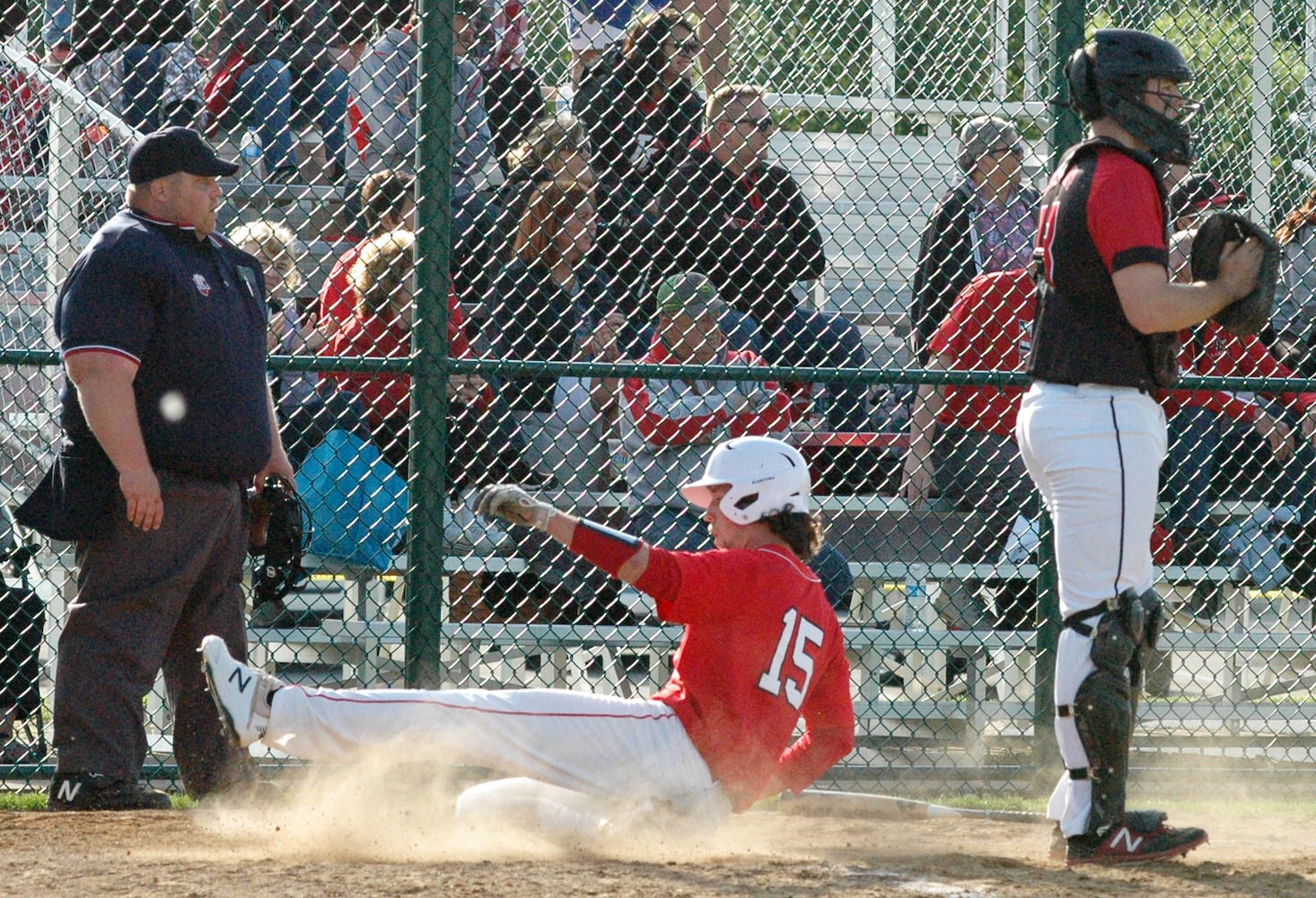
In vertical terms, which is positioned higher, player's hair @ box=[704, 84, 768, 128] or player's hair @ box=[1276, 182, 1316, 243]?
player's hair @ box=[704, 84, 768, 128]

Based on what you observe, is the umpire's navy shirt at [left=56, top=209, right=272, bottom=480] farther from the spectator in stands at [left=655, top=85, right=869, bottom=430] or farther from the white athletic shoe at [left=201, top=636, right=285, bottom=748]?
the spectator in stands at [left=655, top=85, right=869, bottom=430]

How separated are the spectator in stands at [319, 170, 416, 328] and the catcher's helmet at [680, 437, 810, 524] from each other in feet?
6.85

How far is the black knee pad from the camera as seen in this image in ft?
12.6

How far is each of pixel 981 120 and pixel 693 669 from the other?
319 cm

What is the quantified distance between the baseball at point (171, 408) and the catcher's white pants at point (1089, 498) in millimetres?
2364

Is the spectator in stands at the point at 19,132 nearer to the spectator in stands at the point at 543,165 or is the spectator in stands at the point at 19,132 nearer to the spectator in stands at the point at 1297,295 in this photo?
the spectator in stands at the point at 543,165

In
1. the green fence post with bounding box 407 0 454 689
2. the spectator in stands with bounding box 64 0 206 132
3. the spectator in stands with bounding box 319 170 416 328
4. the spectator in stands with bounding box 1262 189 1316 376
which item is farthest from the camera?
the spectator in stands with bounding box 64 0 206 132

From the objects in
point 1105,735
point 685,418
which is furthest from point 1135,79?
point 685,418

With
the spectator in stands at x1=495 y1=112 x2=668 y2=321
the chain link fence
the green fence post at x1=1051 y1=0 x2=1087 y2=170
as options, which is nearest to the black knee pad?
the chain link fence

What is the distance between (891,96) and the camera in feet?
19.7

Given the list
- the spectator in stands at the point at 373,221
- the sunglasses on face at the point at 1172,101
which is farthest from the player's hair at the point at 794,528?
the spectator in stands at the point at 373,221

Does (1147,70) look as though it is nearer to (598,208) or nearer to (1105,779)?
(1105,779)

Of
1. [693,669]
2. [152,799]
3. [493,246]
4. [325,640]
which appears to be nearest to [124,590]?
[152,799]

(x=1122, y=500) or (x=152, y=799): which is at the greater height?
(x=1122, y=500)
